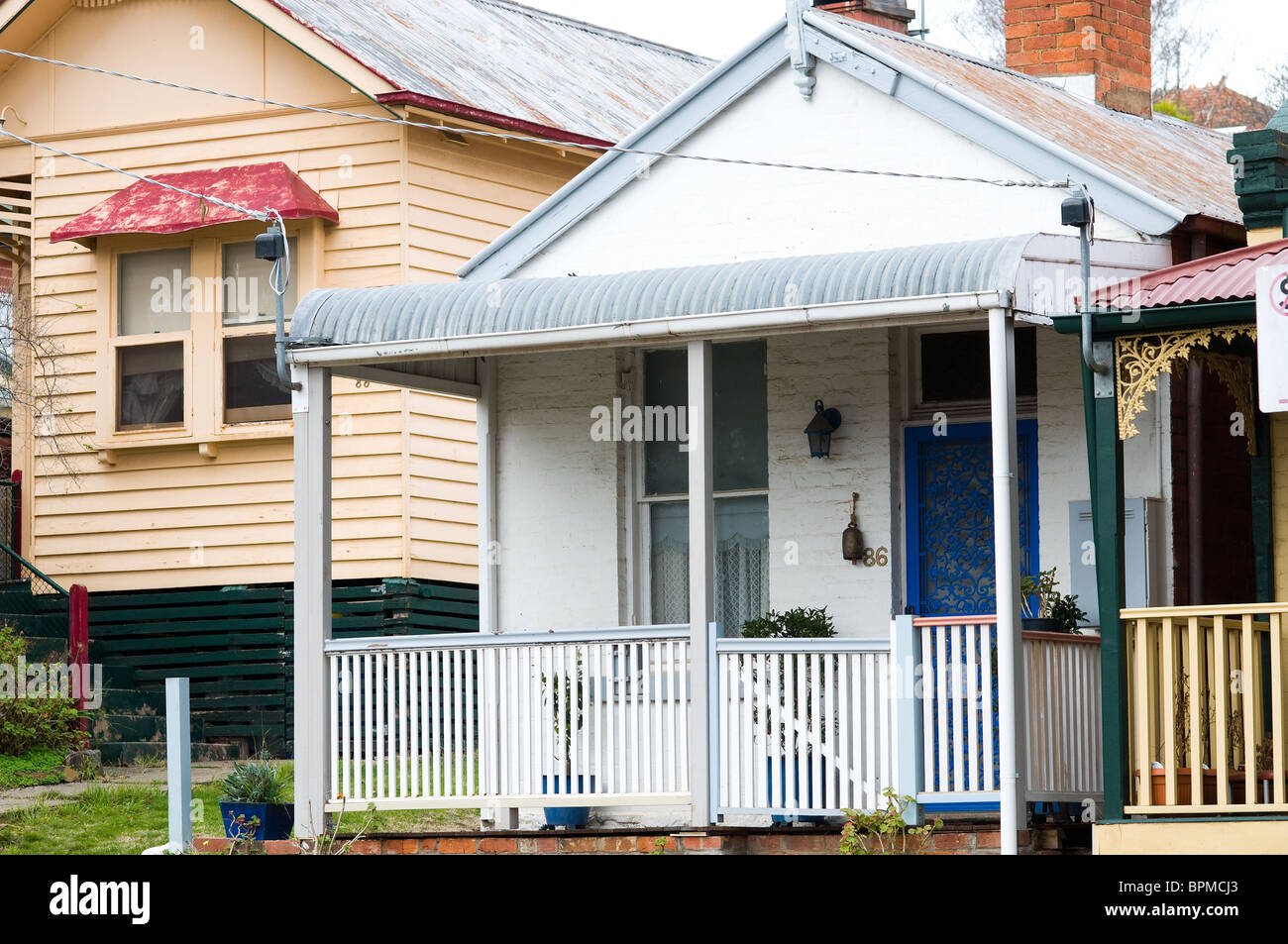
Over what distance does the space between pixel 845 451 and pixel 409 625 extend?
470cm

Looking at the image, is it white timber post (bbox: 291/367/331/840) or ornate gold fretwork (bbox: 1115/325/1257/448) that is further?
white timber post (bbox: 291/367/331/840)

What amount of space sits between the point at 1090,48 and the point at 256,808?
805cm

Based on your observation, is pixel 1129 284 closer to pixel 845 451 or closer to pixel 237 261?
pixel 845 451

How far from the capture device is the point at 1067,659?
11.3m

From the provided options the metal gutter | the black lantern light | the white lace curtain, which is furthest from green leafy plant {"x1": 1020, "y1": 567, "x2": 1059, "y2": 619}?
the metal gutter

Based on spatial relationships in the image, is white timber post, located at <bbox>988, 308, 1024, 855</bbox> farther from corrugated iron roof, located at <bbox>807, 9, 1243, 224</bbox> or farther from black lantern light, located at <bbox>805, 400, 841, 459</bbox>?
black lantern light, located at <bbox>805, 400, 841, 459</bbox>

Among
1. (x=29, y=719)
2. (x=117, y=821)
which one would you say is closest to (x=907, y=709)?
(x=117, y=821)

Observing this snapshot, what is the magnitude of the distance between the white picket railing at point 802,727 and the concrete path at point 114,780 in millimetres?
5159

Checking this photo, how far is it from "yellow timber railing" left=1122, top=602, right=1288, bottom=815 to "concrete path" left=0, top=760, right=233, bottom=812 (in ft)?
24.1

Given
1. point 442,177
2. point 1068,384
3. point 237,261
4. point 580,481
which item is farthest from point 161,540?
point 1068,384

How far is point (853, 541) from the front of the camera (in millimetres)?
13016

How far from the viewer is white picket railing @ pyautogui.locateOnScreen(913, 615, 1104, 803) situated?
10719 millimetres

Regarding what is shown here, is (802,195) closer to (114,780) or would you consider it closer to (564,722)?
(564,722)

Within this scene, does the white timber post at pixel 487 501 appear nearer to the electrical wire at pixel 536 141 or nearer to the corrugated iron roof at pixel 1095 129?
the electrical wire at pixel 536 141
